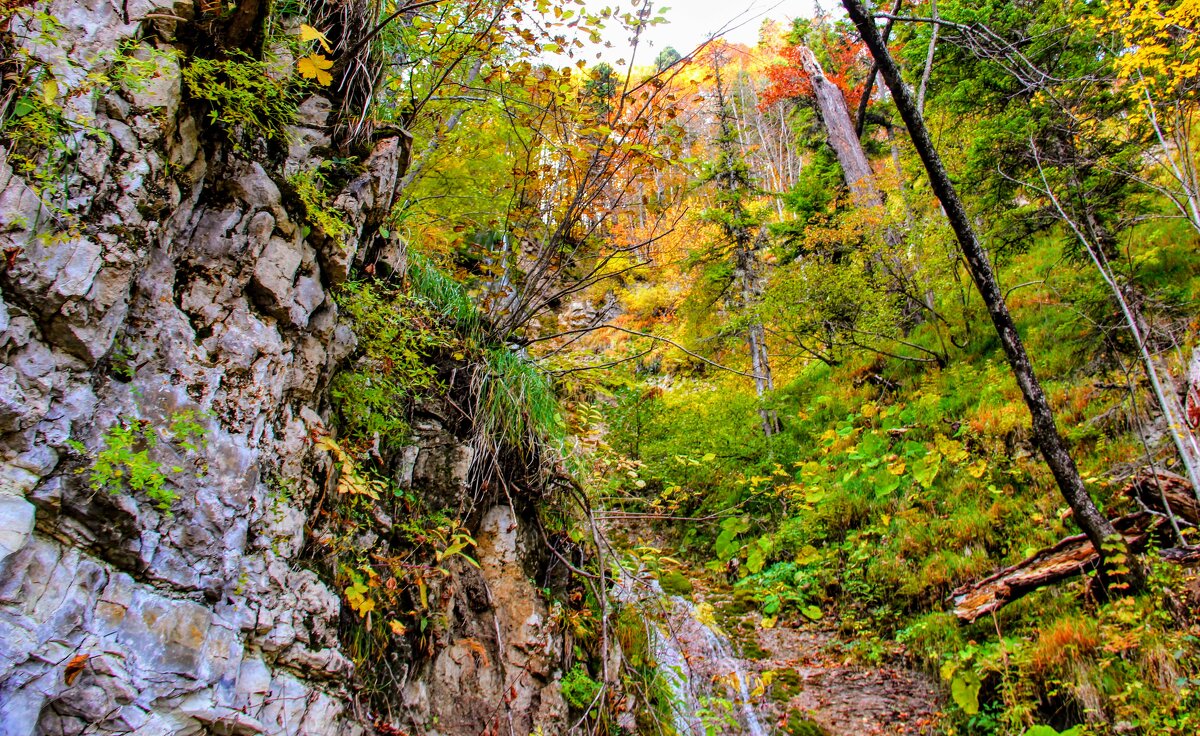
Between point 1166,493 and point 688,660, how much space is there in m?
4.01

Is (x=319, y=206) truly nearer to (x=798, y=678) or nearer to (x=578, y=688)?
(x=578, y=688)

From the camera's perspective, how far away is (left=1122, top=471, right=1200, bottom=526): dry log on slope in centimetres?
410

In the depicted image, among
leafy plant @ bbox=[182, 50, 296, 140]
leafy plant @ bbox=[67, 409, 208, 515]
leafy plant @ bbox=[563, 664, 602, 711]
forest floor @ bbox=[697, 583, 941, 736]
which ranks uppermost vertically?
leafy plant @ bbox=[182, 50, 296, 140]

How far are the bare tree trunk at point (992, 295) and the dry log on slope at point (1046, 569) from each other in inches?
23.4

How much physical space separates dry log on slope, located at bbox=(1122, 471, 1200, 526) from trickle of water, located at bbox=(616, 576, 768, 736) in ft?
11.7

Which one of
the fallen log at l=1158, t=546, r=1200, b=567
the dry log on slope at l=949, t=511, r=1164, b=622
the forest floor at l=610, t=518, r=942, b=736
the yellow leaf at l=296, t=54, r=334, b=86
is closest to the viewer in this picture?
the yellow leaf at l=296, t=54, r=334, b=86

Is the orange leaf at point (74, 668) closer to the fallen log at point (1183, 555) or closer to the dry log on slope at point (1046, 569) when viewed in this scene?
the dry log on slope at point (1046, 569)

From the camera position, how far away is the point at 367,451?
2.73 meters

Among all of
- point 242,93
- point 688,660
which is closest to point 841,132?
point 688,660

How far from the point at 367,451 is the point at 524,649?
4.95 ft

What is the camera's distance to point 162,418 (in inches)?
70.9

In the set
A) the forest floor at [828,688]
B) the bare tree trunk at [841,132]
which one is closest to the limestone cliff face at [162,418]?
the forest floor at [828,688]

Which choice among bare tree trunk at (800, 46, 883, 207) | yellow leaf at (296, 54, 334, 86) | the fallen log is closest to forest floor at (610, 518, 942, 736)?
the fallen log

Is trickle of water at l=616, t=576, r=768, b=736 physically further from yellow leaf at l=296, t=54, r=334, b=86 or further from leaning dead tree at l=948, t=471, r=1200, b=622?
yellow leaf at l=296, t=54, r=334, b=86
